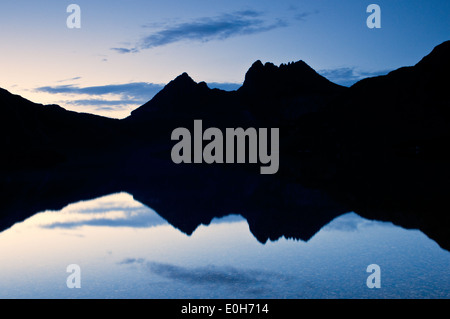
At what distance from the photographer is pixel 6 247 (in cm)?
2156

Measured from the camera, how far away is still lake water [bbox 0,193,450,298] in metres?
15.1

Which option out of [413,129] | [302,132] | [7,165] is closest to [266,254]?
[7,165]

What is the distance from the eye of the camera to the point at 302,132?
18475 cm

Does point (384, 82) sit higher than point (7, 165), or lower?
higher

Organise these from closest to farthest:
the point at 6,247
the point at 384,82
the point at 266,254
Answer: the point at 266,254 < the point at 6,247 < the point at 384,82

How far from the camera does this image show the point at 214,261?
62.2 ft

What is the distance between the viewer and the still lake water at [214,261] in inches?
596
